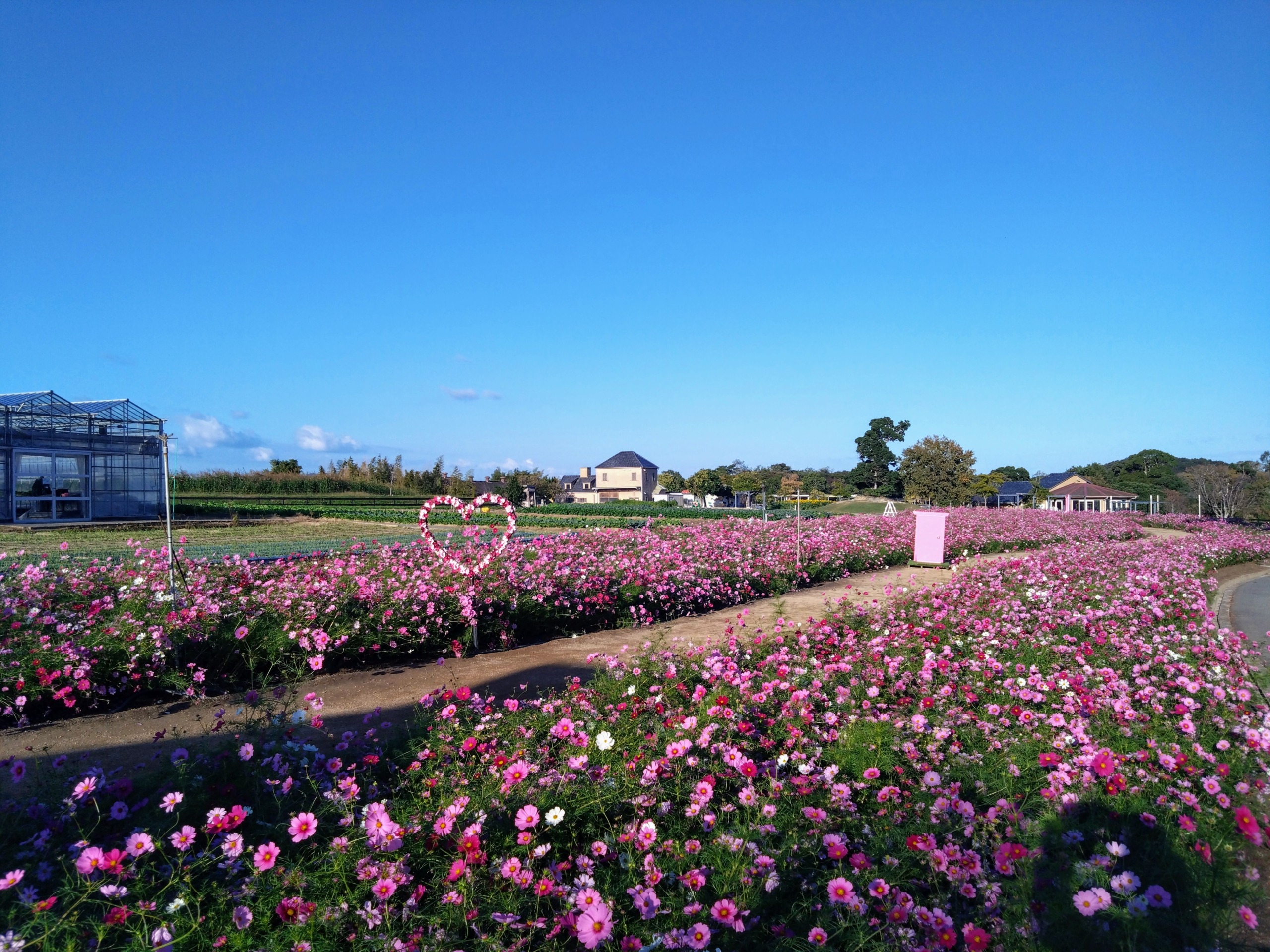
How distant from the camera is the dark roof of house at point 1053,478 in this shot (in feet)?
257

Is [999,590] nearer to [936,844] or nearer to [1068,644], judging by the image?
[1068,644]

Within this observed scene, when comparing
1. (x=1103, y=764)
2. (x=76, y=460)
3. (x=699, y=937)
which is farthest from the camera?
(x=76, y=460)

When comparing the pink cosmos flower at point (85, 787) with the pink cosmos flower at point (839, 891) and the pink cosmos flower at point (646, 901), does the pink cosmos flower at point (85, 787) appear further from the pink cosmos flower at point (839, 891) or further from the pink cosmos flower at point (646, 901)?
the pink cosmos flower at point (839, 891)

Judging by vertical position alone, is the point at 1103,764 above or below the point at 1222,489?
below

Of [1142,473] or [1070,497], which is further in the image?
[1142,473]

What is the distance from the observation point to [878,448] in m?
86.1

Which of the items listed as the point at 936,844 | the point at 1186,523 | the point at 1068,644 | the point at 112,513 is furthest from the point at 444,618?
the point at 1186,523

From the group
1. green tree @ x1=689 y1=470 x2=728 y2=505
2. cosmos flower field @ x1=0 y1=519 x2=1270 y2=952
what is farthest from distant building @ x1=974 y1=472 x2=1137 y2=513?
cosmos flower field @ x1=0 y1=519 x2=1270 y2=952

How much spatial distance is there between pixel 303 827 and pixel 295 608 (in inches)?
147

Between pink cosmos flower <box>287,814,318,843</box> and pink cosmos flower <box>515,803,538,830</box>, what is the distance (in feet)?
2.09

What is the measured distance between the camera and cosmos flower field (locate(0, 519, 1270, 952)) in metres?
1.97

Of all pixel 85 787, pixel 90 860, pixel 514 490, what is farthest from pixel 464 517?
pixel 514 490

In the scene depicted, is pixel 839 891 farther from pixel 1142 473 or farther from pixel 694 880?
pixel 1142 473

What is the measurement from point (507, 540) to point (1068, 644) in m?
4.73
